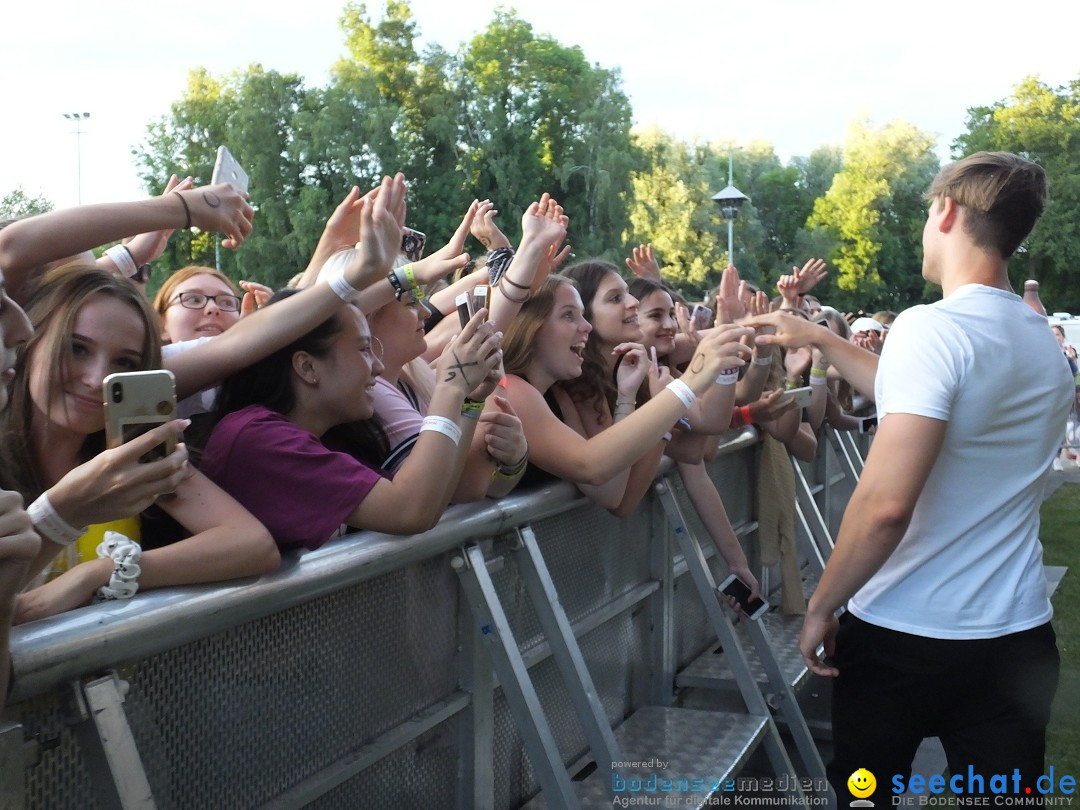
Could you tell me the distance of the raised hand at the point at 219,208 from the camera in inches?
107

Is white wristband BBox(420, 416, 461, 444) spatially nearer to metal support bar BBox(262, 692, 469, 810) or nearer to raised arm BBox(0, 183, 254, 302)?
metal support bar BBox(262, 692, 469, 810)

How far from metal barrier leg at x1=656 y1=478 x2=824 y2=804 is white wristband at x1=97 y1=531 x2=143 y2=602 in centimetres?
253

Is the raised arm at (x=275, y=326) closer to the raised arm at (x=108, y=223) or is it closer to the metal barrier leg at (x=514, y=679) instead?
the raised arm at (x=108, y=223)

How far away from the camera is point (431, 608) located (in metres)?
2.62

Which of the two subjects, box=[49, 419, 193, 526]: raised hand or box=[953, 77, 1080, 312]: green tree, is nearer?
box=[49, 419, 193, 526]: raised hand

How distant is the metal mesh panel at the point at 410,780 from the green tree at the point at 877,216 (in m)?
68.4

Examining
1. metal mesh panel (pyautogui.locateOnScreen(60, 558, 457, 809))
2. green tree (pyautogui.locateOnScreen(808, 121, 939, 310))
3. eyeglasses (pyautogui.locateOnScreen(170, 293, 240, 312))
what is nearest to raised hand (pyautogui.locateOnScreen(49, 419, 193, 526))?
metal mesh panel (pyautogui.locateOnScreen(60, 558, 457, 809))

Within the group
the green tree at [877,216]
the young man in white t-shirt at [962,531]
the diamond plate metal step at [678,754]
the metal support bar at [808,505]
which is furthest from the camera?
the green tree at [877,216]

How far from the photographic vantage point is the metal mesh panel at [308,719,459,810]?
2.33 m

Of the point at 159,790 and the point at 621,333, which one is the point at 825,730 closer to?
the point at 621,333

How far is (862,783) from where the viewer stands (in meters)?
2.73

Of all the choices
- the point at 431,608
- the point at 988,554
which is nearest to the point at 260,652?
the point at 431,608

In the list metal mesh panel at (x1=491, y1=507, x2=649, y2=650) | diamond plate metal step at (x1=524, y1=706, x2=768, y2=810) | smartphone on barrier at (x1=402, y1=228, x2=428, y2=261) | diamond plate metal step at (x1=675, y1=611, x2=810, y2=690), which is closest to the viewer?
metal mesh panel at (x1=491, y1=507, x2=649, y2=650)

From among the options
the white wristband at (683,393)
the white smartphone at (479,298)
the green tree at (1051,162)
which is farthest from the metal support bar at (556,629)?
the green tree at (1051,162)
